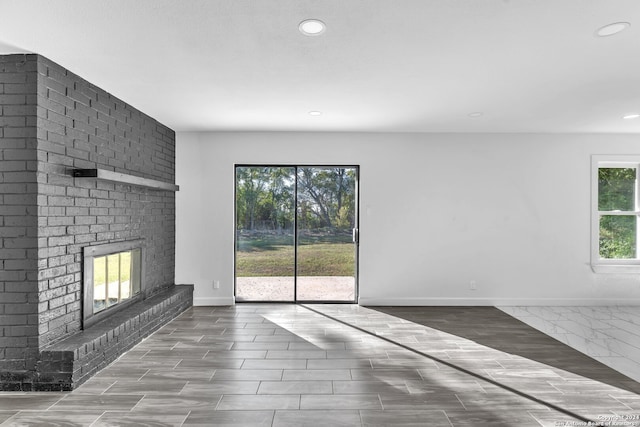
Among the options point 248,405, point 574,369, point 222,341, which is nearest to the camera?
point 248,405

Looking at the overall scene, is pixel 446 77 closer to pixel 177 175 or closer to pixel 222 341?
pixel 222 341

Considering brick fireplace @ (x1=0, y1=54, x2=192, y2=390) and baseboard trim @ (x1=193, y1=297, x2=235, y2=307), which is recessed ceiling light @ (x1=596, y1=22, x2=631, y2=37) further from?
baseboard trim @ (x1=193, y1=297, x2=235, y2=307)

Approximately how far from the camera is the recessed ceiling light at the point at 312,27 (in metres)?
2.45

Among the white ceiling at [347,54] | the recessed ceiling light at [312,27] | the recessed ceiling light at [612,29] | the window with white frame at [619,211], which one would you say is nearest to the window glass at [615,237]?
the window with white frame at [619,211]

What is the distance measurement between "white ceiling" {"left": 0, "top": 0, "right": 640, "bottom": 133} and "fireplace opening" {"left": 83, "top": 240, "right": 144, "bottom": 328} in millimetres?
1506

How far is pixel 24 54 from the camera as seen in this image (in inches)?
114

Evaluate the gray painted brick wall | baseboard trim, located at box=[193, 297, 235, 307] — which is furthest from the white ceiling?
baseboard trim, located at box=[193, 297, 235, 307]

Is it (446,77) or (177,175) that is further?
(177,175)

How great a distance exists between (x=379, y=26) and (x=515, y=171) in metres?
4.07

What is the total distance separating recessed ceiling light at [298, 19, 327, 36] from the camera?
2.45 m

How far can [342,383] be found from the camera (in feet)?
10.0

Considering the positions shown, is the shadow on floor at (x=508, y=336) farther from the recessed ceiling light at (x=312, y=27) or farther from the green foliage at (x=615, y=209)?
the recessed ceiling light at (x=312, y=27)

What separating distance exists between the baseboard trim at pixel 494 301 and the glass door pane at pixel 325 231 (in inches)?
18.6

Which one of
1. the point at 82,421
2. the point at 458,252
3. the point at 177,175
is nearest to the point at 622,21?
the point at 458,252
